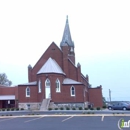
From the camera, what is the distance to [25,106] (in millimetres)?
46906

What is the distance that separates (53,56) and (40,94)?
9.12 m

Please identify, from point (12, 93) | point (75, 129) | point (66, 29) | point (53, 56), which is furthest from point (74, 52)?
point (75, 129)

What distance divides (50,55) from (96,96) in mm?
13232

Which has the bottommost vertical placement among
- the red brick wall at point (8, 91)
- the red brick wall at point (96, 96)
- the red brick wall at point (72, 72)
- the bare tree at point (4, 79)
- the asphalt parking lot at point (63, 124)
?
the asphalt parking lot at point (63, 124)

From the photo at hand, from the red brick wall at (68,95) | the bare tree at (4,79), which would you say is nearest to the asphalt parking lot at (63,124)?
the red brick wall at (68,95)

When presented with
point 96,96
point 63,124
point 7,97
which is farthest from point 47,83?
point 63,124

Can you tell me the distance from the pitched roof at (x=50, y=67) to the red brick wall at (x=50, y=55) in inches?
69.3

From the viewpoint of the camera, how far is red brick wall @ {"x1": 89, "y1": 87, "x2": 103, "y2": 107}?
179 ft

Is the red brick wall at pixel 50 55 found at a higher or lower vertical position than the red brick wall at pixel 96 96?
higher

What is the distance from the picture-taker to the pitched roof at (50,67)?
152ft

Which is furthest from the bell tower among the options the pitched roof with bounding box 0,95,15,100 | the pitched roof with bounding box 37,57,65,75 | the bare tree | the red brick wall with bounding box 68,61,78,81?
the bare tree

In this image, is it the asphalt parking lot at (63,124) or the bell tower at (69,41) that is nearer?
the asphalt parking lot at (63,124)

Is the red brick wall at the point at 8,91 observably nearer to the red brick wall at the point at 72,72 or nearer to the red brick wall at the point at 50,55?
the red brick wall at the point at 50,55

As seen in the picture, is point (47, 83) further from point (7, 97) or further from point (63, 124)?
point (63, 124)
